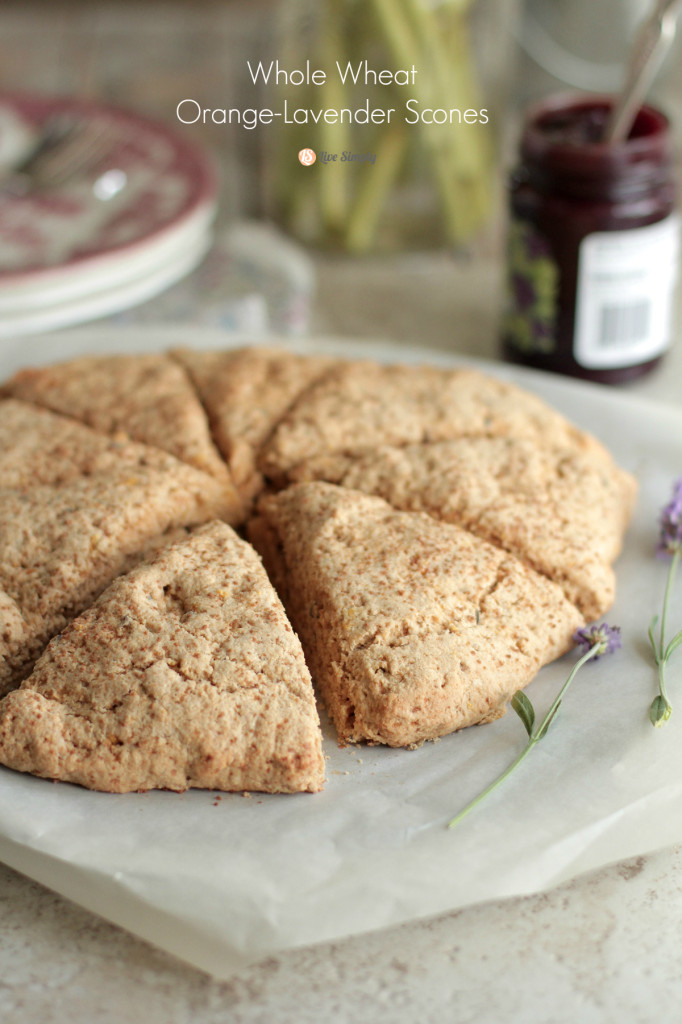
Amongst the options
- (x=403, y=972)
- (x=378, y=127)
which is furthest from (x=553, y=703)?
(x=378, y=127)

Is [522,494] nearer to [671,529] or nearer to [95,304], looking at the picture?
[671,529]

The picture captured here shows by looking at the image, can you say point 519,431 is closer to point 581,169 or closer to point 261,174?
point 581,169

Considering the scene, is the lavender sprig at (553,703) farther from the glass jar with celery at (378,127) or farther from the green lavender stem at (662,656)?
the glass jar with celery at (378,127)

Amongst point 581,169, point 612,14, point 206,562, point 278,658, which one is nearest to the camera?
point 278,658

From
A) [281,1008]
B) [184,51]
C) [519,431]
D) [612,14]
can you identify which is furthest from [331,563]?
[184,51]

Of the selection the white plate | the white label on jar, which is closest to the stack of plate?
the white plate

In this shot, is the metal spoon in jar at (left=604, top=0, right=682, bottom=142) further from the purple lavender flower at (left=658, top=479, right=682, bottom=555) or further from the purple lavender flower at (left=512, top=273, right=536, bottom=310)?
the purple lavender flower at (left=658, top=479, right=682, bottom=555)
